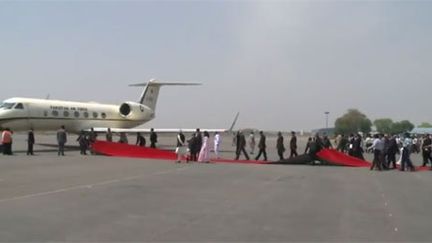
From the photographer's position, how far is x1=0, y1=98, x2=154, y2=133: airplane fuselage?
3506cm

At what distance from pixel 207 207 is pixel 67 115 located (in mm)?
29552

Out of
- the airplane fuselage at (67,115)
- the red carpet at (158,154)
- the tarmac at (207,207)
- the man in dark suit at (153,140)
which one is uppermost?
the airplane fuselage at (67,115)

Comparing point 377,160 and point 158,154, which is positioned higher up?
point 377,160

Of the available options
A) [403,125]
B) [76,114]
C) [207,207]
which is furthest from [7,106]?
[403,125]

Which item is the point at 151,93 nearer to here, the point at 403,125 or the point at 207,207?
the point at 207,207

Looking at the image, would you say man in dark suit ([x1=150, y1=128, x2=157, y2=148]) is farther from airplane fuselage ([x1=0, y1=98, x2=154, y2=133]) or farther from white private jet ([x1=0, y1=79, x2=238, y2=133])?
airplane fuselage ([x1=0, y1=98, x2=154, y2=133])

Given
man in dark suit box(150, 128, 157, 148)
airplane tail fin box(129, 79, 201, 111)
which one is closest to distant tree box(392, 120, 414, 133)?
airplane tail fin box(129, 79, 201, 111)

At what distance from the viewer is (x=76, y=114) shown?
39812mm

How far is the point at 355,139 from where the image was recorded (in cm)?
2903

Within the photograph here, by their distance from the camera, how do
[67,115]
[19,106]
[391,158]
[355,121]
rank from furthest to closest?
[355,121], [67,115], [19,106], [391,158]

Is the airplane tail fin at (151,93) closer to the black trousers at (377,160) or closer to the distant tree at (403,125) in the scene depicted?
the black trousers at (377,160)

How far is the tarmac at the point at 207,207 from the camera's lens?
8484mm

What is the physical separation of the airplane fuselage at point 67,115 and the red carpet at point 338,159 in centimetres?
1973

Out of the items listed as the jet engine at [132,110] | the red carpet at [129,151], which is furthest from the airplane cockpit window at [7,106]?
the jet engine at [132,110]
